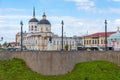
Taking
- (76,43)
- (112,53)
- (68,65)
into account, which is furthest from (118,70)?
(76,43)

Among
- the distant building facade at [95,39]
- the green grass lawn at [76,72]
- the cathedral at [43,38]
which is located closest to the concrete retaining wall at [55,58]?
the green grass lawn at [76,72]

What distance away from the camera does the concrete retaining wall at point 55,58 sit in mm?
39594

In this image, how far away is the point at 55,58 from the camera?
40000 mm

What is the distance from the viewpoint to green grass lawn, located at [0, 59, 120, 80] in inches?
1421

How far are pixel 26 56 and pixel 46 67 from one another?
2316 mm

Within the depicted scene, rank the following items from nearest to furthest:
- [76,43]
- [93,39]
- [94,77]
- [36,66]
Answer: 1. [94,77]
2. [36,66]
3. [93,39]
4. [76,43]

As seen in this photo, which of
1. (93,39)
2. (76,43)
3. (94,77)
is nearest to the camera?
(94,77)

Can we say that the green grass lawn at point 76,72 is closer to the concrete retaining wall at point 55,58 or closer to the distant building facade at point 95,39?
the concrete retaining wall at point 55,58

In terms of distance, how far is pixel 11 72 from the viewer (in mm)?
36906

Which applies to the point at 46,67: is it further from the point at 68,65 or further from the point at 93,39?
the point at 93,39

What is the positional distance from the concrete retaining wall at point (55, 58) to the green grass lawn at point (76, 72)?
620 millimetres

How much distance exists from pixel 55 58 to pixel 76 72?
2967mm

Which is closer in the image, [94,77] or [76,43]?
[94,77]

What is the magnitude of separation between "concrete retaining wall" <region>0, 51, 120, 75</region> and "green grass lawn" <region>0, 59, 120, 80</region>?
0.62m
